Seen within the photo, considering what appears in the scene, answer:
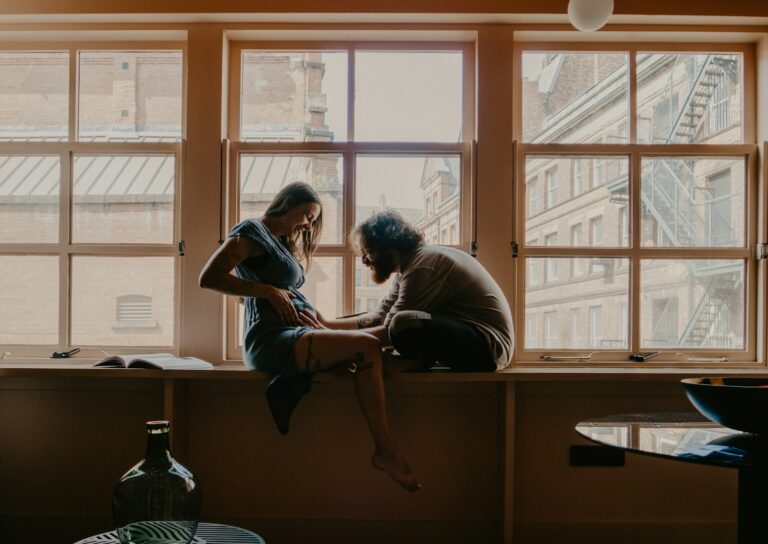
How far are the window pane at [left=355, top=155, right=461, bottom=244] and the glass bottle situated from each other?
1797 millimetres

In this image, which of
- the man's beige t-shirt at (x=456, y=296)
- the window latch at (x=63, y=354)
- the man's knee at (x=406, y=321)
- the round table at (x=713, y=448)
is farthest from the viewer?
the window latch at (x=63, y=354)

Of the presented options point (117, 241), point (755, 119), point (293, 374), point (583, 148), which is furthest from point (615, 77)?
point (117, 241)

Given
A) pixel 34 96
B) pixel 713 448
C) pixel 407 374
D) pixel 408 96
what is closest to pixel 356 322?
pixel 407 374

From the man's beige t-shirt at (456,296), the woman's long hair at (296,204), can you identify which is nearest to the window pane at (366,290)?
the woman's long hair at (296,204)

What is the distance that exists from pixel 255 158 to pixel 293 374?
1.11 metres

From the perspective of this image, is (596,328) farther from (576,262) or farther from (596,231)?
(596,231)

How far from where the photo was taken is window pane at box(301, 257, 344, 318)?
10.00 feet

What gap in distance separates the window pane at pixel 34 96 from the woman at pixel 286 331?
47.4 inches

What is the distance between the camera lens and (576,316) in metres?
3.04

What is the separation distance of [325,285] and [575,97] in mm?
1443

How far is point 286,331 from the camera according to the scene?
2.54m

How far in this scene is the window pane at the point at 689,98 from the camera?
10.1ft

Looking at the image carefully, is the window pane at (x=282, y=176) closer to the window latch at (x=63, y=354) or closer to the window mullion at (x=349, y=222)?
the window mullion at (x=349, y=222)

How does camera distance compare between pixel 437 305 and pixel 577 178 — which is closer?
pixel 437 305
